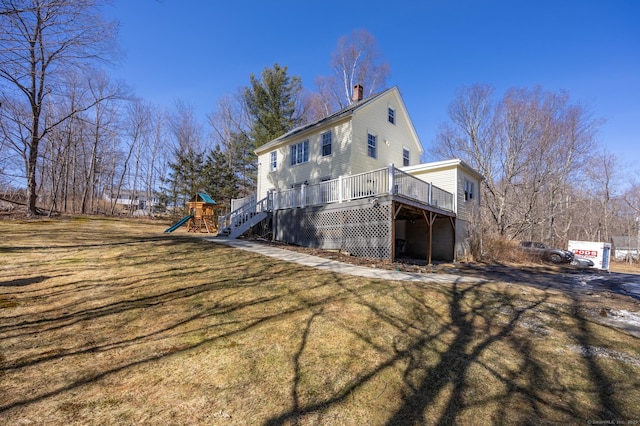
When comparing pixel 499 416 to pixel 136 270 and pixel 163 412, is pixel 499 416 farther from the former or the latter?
pixel 136 270

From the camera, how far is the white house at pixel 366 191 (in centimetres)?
1034

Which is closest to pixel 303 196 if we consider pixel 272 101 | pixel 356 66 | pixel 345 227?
pixel 345 227

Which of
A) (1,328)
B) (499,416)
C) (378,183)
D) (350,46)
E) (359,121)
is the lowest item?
(499,416)

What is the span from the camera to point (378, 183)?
1009 cm

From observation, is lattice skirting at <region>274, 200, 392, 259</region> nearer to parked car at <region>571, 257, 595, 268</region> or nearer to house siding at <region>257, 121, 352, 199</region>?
house siding at <region>257, 121, 352, 199</region>

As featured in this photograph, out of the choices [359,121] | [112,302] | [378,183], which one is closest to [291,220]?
[378,183]

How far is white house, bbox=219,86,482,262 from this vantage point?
10336mm

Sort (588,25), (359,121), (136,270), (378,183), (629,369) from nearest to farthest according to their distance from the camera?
(629,369), (136,270), (378,183), (588,25), (359,121)

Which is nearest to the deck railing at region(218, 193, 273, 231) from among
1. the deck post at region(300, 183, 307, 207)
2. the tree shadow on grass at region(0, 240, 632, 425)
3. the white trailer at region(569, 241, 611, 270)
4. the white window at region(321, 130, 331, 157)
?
the deck post at region(300, 183, 307, 207)

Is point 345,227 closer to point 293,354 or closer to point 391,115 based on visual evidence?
point 293,354

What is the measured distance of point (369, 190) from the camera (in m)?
11.1

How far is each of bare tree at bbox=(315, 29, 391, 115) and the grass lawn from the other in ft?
81.3

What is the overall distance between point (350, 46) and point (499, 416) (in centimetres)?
3010

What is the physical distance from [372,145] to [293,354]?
44.4 feet
